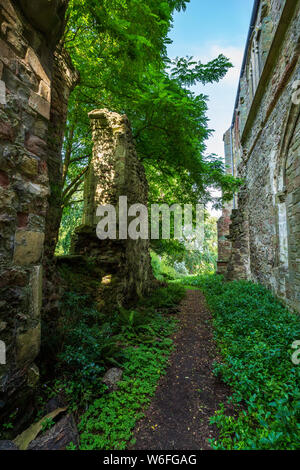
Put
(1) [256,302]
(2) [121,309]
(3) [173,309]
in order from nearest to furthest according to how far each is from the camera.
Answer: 1. (2) [121,309]
2. (1) [256,302]
3. (3) [173,309]

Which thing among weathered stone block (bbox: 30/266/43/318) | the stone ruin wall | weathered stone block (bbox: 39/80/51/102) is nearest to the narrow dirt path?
weathered stone block (bbox: 30/266/43/318)

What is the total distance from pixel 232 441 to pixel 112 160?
5.37 meters

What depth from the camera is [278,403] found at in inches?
77.4

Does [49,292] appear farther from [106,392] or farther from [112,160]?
[112,160]

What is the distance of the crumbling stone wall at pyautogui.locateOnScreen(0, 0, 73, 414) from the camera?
5.52ft

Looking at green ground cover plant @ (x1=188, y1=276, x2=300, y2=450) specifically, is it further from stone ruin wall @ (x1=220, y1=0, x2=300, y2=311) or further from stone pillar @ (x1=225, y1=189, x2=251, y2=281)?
stone pillar @ (x1=225, y1=189, x2=251, y2=281)

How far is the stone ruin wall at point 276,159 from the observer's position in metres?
4.28

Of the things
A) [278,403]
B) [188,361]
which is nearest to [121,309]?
[188,361]

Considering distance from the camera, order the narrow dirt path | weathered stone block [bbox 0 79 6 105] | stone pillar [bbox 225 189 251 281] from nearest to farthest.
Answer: weathered stone block [bbox 0 79 6 105], the narrow dirt path, stone pillar [bbox 225 189 251 281]

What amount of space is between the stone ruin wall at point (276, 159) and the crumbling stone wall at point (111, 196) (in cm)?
364

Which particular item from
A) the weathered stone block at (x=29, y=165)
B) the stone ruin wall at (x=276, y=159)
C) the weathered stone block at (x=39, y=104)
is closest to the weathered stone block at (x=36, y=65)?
the weathered stone block at (x=39, y=104)

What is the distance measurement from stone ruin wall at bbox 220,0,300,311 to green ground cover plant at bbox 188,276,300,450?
3.56ft

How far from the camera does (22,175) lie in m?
1.86

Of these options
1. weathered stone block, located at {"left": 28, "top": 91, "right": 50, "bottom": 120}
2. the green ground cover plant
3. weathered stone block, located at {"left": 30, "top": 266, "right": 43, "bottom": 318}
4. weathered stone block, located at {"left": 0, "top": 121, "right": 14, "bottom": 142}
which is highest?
weathered stone block, located at {"left": 28, "top": 91, "right": 50, "bottom": 120}
